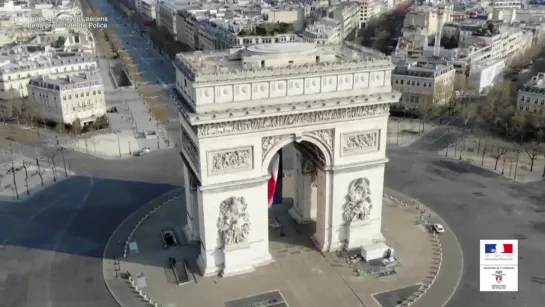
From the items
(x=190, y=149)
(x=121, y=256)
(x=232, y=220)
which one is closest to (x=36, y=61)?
(x=121, y=256)

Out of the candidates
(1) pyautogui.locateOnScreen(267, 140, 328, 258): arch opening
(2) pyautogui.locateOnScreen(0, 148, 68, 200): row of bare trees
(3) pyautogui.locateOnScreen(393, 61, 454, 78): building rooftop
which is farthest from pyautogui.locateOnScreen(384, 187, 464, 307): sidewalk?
(3) pyautogui.locateOnScreen(393, 61, 454, 78): building rooftop

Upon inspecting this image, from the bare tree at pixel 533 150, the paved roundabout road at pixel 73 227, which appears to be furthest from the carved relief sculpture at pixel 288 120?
the bare tree at pixel 533 150

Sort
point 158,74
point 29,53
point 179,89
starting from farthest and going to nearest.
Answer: point 158,74 < point 29,53 < point 179,89

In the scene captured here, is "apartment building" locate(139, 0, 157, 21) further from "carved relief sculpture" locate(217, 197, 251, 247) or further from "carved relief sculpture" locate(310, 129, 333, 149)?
"carved relief sculpture" locate(217, 197, 251, 247)

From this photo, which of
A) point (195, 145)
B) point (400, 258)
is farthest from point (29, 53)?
point (400, 258)

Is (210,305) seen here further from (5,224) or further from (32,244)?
(5,224)

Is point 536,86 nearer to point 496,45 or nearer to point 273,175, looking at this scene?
point 496,45
